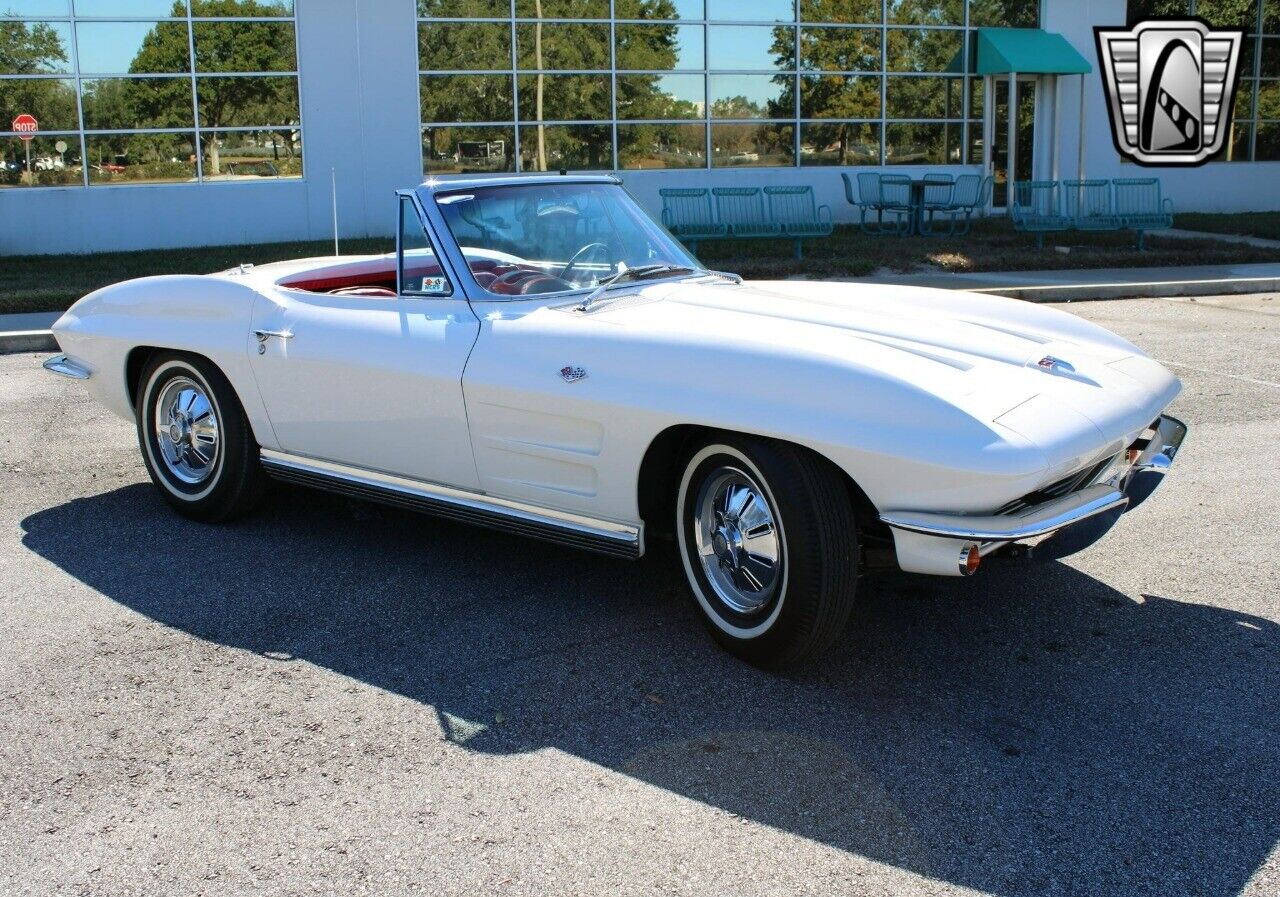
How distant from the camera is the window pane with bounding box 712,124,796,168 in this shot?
22.5m

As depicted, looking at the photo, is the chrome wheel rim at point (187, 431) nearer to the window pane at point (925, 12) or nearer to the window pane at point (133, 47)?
the window pane at point (133, 47)

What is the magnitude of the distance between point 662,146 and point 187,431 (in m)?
17.1

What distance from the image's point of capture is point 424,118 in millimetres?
20812

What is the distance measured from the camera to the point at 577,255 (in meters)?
5.21

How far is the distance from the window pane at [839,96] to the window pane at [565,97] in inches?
138

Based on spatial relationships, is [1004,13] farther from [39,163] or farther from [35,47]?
[39,163]

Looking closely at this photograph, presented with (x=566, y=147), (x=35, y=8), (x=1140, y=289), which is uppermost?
(x=35, y=8)

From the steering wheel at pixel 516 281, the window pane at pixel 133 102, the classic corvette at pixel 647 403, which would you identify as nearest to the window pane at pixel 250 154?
the window pane at pixel 133 102

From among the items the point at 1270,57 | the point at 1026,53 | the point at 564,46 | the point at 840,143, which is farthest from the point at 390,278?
the point at 1270,57

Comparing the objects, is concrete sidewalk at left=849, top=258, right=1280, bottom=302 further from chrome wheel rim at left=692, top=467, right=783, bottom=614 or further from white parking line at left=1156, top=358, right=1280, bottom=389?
chrome wheel rim at left=692, top=467, right=783, bottom=614

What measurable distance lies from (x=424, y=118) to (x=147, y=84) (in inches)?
157

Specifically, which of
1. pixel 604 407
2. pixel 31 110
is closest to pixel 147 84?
pixel 31 110

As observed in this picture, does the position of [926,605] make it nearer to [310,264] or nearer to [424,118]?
[310,264]

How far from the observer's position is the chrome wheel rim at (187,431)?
5848 mm
